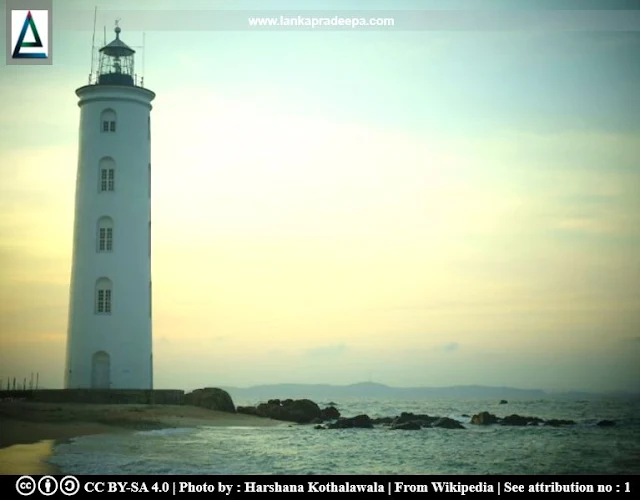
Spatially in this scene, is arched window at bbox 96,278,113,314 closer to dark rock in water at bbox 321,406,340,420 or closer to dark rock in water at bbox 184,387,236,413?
dark rock in water at bbox 184,387,236,413

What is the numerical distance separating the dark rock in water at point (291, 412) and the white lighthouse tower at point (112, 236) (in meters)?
7.21

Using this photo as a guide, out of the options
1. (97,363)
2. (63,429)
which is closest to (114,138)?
(97,363)

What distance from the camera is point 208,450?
1602 centimetres

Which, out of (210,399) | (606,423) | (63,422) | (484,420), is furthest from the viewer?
(484,420)

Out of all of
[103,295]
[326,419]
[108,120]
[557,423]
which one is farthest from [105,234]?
[557,423]

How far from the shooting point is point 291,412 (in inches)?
1099

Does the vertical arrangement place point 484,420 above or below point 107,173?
below

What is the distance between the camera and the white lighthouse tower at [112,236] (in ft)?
69.1

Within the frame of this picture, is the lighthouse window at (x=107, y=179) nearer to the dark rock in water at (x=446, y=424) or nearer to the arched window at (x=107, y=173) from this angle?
the arched window at (x=107, y=173)

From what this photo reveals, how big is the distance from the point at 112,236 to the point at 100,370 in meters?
3.24
